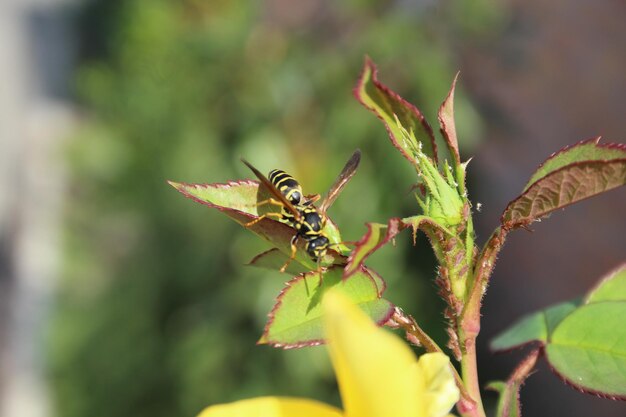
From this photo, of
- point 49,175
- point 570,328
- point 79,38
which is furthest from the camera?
point 79,38

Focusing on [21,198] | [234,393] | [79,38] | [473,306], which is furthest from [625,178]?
[79,38]

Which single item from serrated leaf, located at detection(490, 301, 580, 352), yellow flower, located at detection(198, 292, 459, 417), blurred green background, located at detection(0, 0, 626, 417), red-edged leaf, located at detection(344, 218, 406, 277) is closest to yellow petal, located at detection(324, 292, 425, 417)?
yellow flower, located at detection(198, 292, 459, 417)

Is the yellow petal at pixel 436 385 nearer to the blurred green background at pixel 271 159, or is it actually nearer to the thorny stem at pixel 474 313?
the thorny stem at pixel 474 313

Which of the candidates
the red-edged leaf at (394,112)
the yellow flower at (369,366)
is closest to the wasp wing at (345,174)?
the red-edged leaf at (394,112)

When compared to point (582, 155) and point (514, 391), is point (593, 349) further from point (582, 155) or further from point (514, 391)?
point (582, 155)

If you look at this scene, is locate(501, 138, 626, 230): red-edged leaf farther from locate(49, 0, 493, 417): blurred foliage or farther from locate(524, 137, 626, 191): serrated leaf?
locate(49, 0, 493, 417): blurred foliage

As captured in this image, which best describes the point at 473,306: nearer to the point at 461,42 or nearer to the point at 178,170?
the point at 461,42

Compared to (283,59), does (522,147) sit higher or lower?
lower
